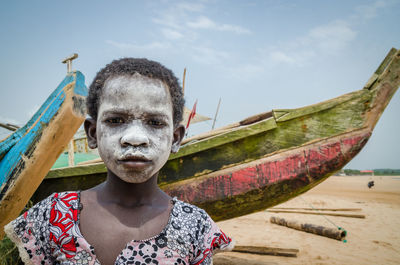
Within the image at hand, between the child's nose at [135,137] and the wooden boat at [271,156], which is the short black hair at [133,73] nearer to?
the child's nose at [135,137]

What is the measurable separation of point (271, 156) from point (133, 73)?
2868mm

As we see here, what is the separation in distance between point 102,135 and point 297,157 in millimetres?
3052

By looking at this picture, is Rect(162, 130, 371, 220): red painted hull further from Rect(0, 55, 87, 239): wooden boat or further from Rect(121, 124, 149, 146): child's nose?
Rect(121, 124, 149, 146): child's nose

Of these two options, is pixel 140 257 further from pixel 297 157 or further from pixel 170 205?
pixel 297 157

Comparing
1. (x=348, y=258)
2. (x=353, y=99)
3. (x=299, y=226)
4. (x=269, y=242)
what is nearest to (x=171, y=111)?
(x=353, y=99)

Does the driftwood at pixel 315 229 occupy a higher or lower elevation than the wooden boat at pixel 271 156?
lower

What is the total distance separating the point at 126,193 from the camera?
48.6 inches

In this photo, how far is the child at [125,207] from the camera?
110 centimetres

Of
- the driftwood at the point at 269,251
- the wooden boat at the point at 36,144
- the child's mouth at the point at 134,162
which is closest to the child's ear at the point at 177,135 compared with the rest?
the child's mouth at the point at 134,162

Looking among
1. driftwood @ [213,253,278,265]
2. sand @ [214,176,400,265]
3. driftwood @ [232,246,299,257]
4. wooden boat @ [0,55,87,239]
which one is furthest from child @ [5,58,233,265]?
driftwood @ [232,246,299,257]

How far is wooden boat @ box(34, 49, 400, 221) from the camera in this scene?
3.64 m

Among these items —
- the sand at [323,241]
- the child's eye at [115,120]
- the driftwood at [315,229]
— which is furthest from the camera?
the driftwood at [315,229]

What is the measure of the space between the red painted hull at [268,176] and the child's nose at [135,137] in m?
2.61

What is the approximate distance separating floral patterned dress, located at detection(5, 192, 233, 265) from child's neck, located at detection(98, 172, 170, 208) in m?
0.13
